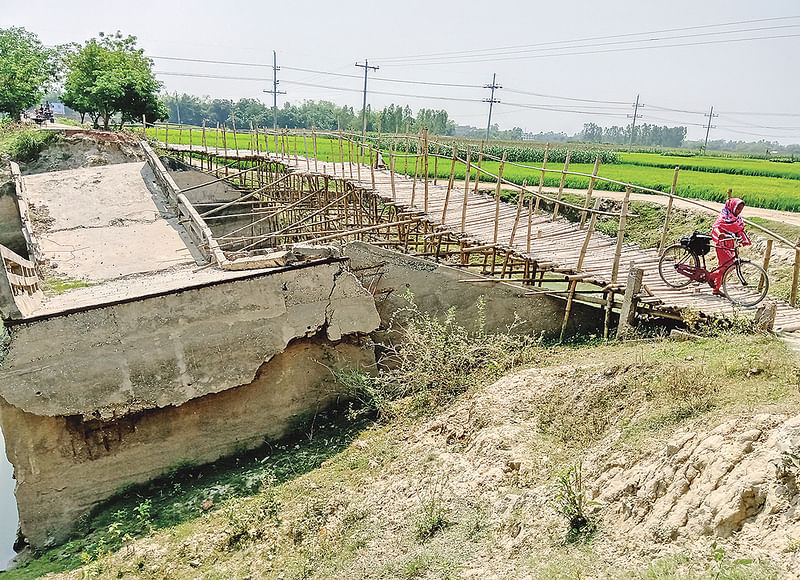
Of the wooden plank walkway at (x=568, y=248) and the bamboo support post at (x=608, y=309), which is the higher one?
the wooden plank walkway at (x=568, y=248)

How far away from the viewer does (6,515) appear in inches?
349

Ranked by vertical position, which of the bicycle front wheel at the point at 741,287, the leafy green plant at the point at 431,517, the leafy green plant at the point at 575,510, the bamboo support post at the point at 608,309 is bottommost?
the leafy green plant at the point at 431,517

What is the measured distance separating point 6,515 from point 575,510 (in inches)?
352

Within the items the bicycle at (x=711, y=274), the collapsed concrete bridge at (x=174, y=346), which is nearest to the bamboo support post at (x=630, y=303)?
the bicycle at (x=711, y=274)

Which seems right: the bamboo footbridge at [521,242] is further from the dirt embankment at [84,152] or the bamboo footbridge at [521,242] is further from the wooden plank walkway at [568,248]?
the dirt embankment at [84,152]

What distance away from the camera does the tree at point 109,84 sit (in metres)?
23.8

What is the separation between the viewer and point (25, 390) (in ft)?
20.5

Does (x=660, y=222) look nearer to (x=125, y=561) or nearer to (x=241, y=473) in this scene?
(x=241, y=473)

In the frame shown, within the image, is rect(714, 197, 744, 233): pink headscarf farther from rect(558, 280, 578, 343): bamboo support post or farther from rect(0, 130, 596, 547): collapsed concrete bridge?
rect(0, 130, 596, 547): collapsed concrete bridge

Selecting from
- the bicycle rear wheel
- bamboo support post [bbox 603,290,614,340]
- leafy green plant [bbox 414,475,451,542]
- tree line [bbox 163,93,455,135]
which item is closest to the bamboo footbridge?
bamboo support post [bbox 603,290,614,340]

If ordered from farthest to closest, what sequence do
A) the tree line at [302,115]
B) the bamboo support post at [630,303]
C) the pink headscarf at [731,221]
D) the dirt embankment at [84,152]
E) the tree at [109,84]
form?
the tree line at [302,115]
the tree at [109,84]
the dirt embankment at [84,152]
the bamboo support post at [630,303]
the pink headscarf at [731,221]

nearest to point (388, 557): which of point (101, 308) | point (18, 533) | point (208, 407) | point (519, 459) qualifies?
point (519, 459)

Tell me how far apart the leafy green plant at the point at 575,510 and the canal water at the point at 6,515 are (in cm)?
671

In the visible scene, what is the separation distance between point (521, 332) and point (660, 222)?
8.14 metres
